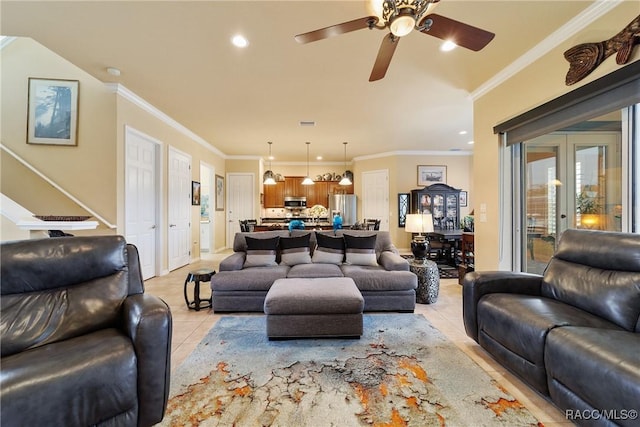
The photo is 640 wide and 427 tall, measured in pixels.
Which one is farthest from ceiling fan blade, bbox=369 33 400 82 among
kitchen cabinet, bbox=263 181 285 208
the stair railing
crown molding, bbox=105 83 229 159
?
kitchen cabinet, bbox=263 181 285 208

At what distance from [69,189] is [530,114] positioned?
5.82 meters

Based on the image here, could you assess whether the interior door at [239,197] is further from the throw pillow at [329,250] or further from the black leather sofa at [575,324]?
the black leather sofa at [575,324]

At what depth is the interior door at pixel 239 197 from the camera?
8359 mm

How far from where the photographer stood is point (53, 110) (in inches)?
149

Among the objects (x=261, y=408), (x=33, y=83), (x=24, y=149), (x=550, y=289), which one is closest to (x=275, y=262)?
(x=261, y=408)

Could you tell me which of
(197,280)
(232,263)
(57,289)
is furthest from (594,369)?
(197,280)

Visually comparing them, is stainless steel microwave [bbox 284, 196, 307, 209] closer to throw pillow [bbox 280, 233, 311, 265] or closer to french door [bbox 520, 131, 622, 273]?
throw pillow [bbox 280, 233, 311, 265]

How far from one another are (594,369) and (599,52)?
249cm

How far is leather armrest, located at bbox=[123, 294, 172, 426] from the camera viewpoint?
139cm

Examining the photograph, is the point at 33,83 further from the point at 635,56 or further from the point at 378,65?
the point at 635,56

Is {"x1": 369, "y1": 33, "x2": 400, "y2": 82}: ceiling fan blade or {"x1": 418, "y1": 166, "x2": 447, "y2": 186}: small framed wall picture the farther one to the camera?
{"x1": 418, "y1": 166, "x2": 447, "y2": 186}: small framed wall picture

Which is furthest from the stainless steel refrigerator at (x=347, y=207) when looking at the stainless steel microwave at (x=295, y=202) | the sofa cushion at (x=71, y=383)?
the sofa cushion at (x=71, y=383)

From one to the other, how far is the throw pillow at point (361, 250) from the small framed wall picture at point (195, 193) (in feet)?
13.1

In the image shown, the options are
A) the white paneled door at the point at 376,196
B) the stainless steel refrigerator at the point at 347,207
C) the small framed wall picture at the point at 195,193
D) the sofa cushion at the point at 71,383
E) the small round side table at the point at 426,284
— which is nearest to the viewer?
the sofa cushion at the point at 71,383
